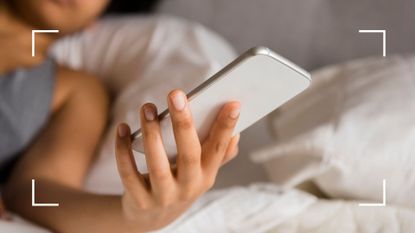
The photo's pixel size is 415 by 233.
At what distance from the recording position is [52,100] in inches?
41.0

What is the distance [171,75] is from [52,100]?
0.20 metres

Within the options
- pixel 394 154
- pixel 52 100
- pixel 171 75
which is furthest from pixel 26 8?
pixel 394 154

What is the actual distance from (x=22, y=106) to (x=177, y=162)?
0.48 meters

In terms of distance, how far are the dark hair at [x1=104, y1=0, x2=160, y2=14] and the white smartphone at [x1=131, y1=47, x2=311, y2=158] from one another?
0.72 metres

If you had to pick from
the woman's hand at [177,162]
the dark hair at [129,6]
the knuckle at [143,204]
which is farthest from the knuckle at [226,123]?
the dark hair at [129,6]

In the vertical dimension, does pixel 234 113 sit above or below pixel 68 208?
above

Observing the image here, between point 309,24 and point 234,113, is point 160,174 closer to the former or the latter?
point 234,113

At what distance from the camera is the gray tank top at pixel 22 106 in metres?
0.98

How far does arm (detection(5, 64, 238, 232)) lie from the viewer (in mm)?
587

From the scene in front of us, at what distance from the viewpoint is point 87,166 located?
0.96 m

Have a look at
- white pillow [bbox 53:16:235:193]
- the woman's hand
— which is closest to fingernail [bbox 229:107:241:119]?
the woman's hand

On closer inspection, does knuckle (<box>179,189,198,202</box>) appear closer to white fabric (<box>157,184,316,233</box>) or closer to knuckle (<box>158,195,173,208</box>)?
knuckle (<box>158,195,173,208</box>)

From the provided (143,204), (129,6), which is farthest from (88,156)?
(129,6)

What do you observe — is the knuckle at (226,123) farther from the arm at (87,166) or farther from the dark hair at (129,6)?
the dark hair at (129,6)
